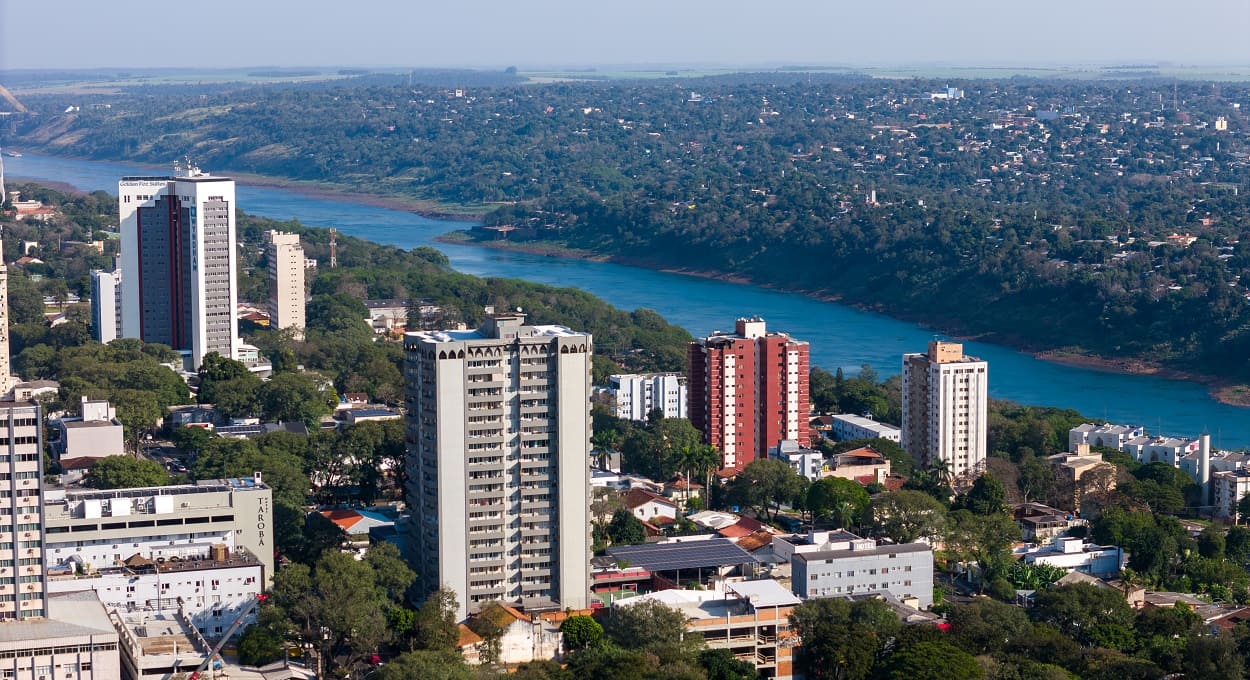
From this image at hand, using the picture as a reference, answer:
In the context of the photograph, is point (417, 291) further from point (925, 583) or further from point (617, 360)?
point (925, 583)

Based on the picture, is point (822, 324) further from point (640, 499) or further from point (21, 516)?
point (21, 516)

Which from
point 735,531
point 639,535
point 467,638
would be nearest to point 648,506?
point 735,531

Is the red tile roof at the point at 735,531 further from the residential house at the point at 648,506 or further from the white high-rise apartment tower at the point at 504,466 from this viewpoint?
the white high-rise apartment tower at the point at 504,466

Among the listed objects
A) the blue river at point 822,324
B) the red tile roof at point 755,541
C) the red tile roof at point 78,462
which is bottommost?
the blue river at point 822,324

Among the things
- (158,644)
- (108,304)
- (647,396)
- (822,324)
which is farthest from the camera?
(822,324)

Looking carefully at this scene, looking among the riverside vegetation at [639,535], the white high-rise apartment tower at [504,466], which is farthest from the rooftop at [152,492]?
the white high-rise apartment tower at [504,466]

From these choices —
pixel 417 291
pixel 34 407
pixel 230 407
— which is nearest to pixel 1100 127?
pixel 417 291

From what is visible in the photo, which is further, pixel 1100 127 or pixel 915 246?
pixel 1100 127
